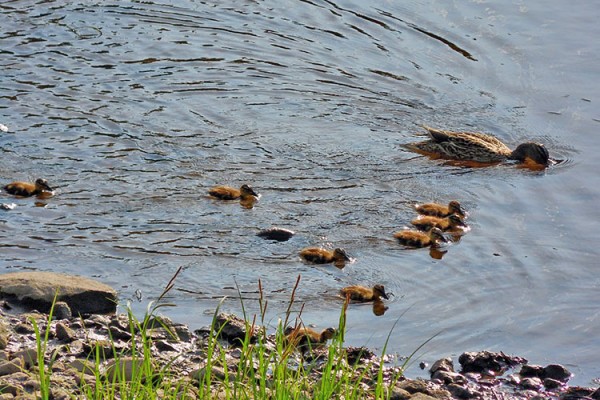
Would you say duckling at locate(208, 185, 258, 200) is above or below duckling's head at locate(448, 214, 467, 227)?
below

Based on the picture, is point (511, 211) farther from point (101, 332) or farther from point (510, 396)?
point (101, 332)

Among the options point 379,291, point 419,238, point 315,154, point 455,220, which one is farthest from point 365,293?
point 315,154

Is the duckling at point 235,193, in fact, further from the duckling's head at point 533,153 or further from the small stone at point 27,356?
the small stone at point 27,356

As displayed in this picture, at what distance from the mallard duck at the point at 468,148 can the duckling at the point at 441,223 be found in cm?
175

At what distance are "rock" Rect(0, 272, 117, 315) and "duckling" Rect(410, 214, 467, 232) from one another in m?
2.80

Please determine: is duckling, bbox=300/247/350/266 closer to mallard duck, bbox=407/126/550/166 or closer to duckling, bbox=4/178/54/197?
duckling, bbox=4/178/54/197

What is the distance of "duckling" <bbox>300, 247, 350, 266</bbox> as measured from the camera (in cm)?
811

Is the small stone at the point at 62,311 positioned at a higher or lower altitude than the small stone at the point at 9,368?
lower

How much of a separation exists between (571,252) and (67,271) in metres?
3.77

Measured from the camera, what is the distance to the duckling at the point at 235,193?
9.09 metres

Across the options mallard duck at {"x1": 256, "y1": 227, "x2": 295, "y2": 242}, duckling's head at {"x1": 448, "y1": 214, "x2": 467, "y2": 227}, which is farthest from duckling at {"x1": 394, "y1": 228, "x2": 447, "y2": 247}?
mallard duck at {"x1": 256, "y1": 227, "x2": 295, "y2": 242}

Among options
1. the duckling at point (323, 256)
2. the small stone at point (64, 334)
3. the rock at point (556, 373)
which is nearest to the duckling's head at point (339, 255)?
the duckling at point (323, 256)

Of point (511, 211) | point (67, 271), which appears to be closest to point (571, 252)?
point (511, 211)

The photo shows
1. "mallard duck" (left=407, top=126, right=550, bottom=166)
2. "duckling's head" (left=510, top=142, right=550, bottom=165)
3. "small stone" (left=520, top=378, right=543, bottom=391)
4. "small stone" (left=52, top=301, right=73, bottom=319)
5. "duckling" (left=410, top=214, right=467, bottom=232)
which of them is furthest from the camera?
"mallard duck" (left=407, top=126, right=550, bottom=166)
